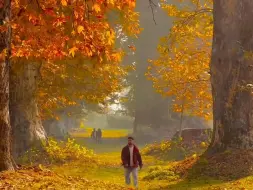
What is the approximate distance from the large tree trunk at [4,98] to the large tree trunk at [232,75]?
8324mm

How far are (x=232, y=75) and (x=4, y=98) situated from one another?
8.96 meters

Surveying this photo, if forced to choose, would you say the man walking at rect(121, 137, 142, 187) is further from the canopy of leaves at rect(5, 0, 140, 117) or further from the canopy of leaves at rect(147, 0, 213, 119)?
the canopy of leaves at rect(147, 0, 213, 119)

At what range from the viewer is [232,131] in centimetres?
1472

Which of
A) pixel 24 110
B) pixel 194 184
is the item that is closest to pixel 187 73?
pixel 24 110

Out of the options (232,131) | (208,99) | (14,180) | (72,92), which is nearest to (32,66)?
(72,92)

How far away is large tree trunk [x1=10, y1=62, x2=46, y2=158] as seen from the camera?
1781 centimetres

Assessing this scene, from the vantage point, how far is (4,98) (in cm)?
876

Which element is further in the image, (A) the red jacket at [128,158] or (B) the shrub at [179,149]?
(B) the shrub at [179,149]

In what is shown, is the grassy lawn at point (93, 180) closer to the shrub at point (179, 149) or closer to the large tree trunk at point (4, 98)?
the large tree trunk at point (4, 98)

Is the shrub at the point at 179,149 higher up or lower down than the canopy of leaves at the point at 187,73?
lower down

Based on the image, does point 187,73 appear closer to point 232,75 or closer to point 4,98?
point 232,75

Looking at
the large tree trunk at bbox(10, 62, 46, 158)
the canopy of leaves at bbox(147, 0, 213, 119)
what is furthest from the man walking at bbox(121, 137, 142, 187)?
the canopy of leaves at bbox(147, 0, 213, 119)

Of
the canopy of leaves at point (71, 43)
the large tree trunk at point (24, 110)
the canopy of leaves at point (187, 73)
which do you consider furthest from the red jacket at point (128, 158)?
the canopy of leaves at point (187, 73)

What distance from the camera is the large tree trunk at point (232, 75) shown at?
578 inches
